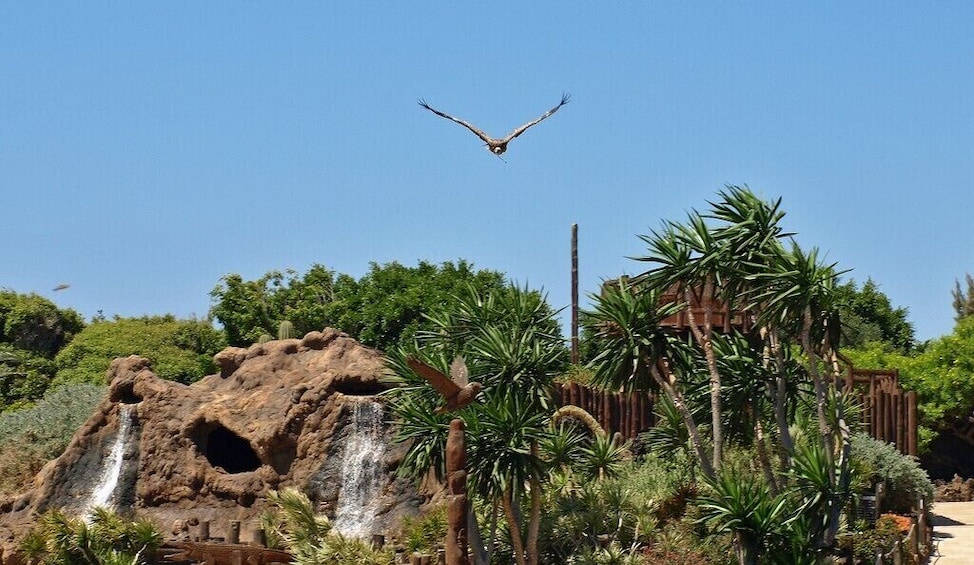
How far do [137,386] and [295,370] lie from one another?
160 inches

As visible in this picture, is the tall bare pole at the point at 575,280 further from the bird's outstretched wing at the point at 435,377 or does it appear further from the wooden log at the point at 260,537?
the bird's outstretched wing at the point at 435,377

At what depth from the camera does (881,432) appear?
34.8 meters

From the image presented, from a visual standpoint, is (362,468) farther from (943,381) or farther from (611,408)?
(943,381)

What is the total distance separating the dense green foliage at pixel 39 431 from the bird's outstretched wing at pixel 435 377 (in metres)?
18.5

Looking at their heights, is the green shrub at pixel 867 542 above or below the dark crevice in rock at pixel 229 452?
below

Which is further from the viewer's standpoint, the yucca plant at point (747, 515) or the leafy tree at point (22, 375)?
the leafy tree at point (22, 375)

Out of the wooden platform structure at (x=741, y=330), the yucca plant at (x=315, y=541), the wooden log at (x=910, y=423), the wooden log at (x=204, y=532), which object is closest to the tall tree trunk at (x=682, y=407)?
the wooden platform structure at (x=741, y=330)

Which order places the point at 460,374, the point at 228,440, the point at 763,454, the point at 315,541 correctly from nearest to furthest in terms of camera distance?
the point at 460,374
the point at 763,454
the point at 315,541
the point at 228,440

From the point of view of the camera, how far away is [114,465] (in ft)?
111

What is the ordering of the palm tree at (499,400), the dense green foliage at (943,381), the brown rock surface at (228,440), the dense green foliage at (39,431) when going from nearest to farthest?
the palm tree at (499,400) → the brown rock surface at (228,440) → the dense green foliage at (39,431) → the dense green foliage at (943,381)

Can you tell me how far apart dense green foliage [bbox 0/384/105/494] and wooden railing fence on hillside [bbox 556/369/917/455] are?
1373 cm

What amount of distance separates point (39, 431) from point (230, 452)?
725cm

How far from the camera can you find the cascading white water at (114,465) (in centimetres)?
3328

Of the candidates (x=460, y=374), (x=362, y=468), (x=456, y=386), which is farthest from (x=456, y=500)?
(x=362, y=468)
